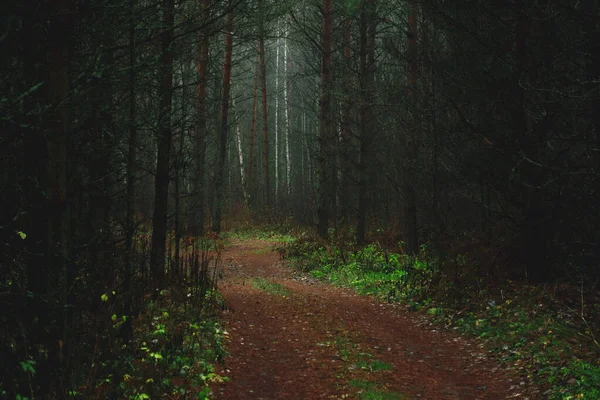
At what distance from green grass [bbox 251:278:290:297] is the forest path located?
2.8 inches

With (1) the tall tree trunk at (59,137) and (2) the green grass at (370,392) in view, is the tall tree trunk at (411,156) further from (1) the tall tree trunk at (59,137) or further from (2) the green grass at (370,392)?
(1) the tall tree trunk at (59,137)

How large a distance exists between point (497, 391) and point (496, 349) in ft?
4.66

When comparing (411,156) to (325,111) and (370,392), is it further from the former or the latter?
(370,392)

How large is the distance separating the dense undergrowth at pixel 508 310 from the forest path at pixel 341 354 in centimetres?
38

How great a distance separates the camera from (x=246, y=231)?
960 inches

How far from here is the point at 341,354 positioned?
6.96 m

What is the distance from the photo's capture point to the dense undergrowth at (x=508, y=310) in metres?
5.86

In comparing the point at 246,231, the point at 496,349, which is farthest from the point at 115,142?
the point at 246,231

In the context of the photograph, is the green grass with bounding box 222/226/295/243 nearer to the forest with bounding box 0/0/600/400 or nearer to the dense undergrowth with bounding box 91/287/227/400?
the forest with bounding box 0/0/600/400

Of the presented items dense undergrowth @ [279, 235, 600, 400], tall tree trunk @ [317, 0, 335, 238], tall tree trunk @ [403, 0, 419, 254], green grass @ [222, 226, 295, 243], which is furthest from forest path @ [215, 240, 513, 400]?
green grass @ [222, 226, 295, 243]

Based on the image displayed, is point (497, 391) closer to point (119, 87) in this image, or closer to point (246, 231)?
point (119, 87)

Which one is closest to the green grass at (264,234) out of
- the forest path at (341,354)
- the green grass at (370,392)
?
the forest path at (341,354)

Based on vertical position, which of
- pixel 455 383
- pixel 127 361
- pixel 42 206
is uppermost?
pixel 42 206

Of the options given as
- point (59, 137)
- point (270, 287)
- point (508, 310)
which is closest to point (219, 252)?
point (270, 287)
